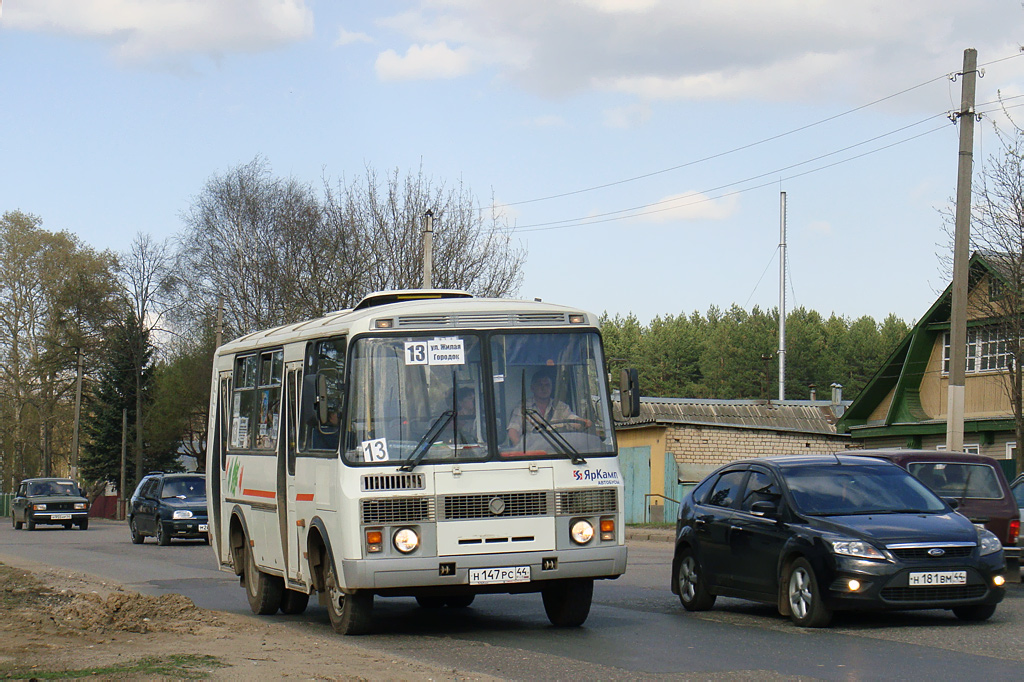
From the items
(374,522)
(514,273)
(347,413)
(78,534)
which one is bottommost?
(78,534)

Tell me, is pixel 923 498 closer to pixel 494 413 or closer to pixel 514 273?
pixel 494 413

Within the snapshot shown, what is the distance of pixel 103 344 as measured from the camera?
70312mm

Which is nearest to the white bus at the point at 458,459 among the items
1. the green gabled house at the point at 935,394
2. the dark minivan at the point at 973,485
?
the dark minivan at the point at 973,485

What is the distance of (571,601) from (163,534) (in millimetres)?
20182

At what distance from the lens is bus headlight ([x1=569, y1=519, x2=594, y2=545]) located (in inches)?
437

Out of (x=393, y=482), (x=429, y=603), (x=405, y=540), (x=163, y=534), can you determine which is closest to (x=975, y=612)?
(x=405, y=540)

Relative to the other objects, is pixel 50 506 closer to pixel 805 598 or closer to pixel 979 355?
pixel 979 355

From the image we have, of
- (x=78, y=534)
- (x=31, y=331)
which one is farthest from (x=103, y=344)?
(x=78, y=534)

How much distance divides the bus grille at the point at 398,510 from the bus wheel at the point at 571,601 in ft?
5.06

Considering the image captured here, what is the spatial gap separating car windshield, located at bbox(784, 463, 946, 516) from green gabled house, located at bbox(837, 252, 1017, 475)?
20013 millimetres

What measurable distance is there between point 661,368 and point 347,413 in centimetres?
10912

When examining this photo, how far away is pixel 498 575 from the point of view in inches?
428

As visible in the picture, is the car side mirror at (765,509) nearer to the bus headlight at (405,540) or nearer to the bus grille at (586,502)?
the bus grille at (586,502)

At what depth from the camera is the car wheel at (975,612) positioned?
1158 centimetres
